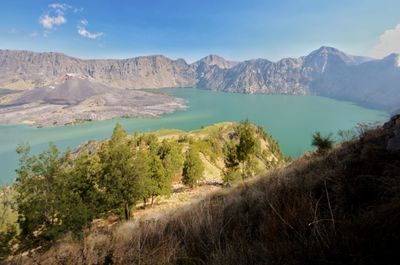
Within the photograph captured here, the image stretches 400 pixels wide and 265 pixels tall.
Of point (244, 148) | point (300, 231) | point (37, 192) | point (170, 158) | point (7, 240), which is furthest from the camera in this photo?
point (170, 158)

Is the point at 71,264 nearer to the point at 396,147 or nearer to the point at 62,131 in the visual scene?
the point at 396,147

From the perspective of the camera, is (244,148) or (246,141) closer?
(246,141)

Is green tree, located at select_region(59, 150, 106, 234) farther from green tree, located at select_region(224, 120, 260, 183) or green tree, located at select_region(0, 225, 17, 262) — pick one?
green tree, located at select_region(224, 120, 260, 183)

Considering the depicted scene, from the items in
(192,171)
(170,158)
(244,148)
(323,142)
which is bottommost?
(192,171)

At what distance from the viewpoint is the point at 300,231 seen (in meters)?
2.45

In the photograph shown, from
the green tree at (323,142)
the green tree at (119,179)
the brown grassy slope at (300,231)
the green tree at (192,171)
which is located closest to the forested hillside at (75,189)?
the green tree at (119,179)

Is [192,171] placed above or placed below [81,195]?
below

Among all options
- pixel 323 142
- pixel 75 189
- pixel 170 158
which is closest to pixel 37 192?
pixel 75 189

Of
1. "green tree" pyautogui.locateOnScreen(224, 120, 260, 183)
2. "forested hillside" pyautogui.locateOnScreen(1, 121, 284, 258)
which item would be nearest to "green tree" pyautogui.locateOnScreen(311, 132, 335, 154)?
"forested hillside" pyautogui.locateOnScreen(1, 121, 284, 258)

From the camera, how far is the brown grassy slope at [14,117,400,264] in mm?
1831

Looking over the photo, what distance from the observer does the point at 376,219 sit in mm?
1961

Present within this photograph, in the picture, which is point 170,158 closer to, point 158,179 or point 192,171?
point 192,171

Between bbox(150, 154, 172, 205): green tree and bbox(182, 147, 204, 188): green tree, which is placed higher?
bbox(150, 154, 172, 205): green tree

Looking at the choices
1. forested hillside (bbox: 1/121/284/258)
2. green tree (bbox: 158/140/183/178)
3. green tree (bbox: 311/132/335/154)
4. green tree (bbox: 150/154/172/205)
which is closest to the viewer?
green tree (bbox: 311/132/335/154)
